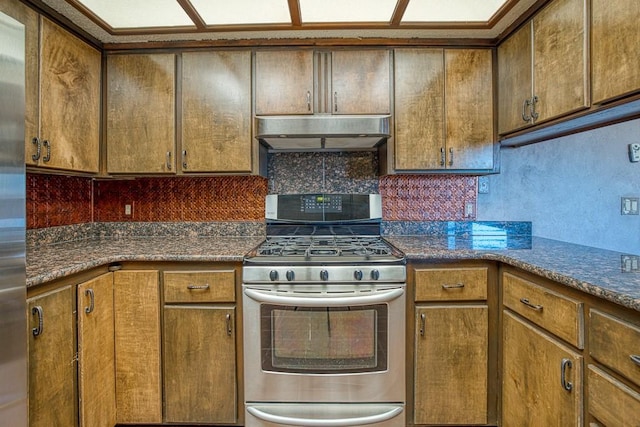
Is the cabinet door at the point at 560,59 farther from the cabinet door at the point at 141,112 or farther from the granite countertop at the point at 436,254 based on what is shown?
the cabinet door at the point at 141,112

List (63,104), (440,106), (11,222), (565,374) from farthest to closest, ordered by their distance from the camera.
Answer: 1. (440,106)
2. (63,104)
3. (565,374)
4. (11,222)

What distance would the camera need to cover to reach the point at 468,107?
213 cm

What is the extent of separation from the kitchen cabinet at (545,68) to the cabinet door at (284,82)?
1.14 metres

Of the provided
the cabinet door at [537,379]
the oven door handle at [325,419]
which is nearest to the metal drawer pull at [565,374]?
the cabinet door at [537,379]

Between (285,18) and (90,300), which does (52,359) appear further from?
(285,18)

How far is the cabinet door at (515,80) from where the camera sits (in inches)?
73.3

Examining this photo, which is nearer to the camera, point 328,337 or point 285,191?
point 328,337

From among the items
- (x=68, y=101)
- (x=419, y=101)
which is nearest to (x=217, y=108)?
(x=68, y=101)

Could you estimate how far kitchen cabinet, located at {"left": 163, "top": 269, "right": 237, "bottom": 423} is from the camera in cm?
178

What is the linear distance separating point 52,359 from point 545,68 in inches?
100

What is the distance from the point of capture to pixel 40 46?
1.71 meters

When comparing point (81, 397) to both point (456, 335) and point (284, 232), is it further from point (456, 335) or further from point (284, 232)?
point (456, 335)

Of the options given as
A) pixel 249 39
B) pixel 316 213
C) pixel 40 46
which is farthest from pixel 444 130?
pixel 40 46

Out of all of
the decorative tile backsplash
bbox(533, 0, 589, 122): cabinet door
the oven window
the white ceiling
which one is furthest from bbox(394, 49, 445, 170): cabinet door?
the oven window
